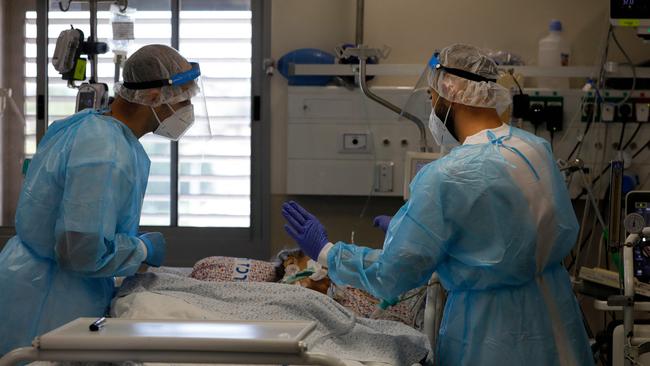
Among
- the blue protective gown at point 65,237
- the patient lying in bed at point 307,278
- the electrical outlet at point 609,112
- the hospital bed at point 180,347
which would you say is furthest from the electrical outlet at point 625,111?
the hospital bed at point 180,347

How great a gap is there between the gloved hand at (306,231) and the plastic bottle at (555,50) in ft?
6.54

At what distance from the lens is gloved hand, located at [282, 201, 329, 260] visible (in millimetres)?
2400

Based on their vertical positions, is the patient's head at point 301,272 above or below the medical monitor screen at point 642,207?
below

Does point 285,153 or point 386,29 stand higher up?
point 386,29

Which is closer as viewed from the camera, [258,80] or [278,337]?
[278,337]

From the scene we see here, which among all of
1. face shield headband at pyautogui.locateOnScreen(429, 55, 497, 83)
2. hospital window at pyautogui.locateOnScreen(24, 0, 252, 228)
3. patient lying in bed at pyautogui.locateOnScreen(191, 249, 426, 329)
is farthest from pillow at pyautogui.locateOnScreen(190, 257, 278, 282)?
hospital window at pyautogui.locateOnScreen(24, 0, 252, 228)

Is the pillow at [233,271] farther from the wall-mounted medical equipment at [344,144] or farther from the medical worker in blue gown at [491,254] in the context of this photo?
the wall-mounted medical equipment at [344,144]

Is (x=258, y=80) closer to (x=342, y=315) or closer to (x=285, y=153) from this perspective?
(x=285, y=153)

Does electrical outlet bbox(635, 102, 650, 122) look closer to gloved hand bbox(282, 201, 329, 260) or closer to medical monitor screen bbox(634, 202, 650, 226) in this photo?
medical monitor screen bbox(634, 202, 650, 226)

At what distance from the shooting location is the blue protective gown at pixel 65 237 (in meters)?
2.22

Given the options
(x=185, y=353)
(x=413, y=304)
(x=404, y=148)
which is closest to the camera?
(x=185, y=353)

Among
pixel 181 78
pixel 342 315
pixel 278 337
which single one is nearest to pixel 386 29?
pixel 181 78

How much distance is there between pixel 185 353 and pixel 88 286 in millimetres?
853

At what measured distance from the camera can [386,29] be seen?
4129mm
